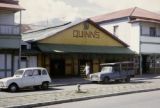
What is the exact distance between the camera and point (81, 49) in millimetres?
40219

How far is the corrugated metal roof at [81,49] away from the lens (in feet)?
123

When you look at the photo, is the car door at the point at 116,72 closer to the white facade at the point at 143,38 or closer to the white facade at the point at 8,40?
the white facade at the point at 8,40

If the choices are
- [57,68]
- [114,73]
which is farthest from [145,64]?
[114,73]

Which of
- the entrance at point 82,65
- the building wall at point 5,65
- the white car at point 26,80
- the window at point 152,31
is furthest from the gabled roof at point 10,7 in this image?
the window at point 152,31

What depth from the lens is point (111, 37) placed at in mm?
44375

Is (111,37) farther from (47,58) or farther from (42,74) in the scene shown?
(42,74)

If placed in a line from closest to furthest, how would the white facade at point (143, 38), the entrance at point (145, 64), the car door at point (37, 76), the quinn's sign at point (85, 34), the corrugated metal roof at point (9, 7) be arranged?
the car door at point (37, 76) → the corrugated metal roof at point (9, 7) → the quinn's sign at point (85, 34) → the white facade at point (143, 38) → the entrance at point (145, 64)

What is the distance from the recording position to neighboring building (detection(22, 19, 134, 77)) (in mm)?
37688

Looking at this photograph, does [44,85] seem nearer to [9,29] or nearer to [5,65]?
[5,65]

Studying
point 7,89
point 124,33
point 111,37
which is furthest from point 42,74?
point 124,33

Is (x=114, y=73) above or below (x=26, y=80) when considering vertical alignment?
above

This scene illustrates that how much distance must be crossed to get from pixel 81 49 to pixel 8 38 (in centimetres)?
946

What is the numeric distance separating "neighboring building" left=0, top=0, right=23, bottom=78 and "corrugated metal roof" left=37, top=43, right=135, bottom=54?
134 inches

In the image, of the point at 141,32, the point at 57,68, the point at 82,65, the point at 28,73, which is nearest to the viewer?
the point at 28,73
